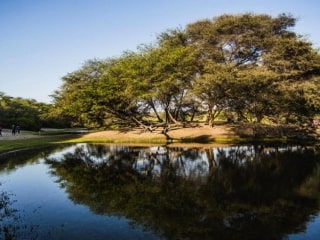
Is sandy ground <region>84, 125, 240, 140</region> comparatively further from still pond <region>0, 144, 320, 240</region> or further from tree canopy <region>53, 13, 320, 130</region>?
still pond <region>0, 144, 320, 240</region>

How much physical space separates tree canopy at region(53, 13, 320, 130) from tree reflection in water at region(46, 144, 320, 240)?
18500mm

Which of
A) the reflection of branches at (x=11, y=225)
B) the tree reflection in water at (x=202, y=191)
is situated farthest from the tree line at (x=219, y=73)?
the reflection of branches at (x=11, y=225)

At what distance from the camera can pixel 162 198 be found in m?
18.0

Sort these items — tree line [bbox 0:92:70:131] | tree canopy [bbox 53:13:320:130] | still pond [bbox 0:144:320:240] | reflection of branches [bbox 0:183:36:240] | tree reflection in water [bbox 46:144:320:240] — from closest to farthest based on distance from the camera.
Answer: reflection of branches [bbox 0:183:36:240]
still pond [bbox 0:144:320:240]
tree reflection in water [bbox 46:144:320:240]
tree canopy [bbox 53:13:320:130]
tree line [bbox 0:92:70:131]

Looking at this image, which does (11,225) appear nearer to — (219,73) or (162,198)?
(162,198)

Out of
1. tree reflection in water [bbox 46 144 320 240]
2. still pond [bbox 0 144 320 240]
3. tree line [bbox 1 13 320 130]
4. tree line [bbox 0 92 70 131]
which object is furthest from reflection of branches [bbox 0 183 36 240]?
tree line [bbox 0 92 70 131]

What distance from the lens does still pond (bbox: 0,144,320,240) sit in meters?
13.2

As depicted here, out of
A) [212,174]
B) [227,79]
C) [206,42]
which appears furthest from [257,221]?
[206,42]

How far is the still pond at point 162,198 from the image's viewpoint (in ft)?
43.4

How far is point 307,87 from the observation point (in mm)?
52219

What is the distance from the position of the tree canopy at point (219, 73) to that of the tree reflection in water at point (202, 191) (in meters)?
18.5

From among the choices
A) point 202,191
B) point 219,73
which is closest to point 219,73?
point 219,73

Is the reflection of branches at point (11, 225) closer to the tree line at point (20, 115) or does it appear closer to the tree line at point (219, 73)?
the tree line at point (219, 73)

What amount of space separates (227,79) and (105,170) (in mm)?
26662
